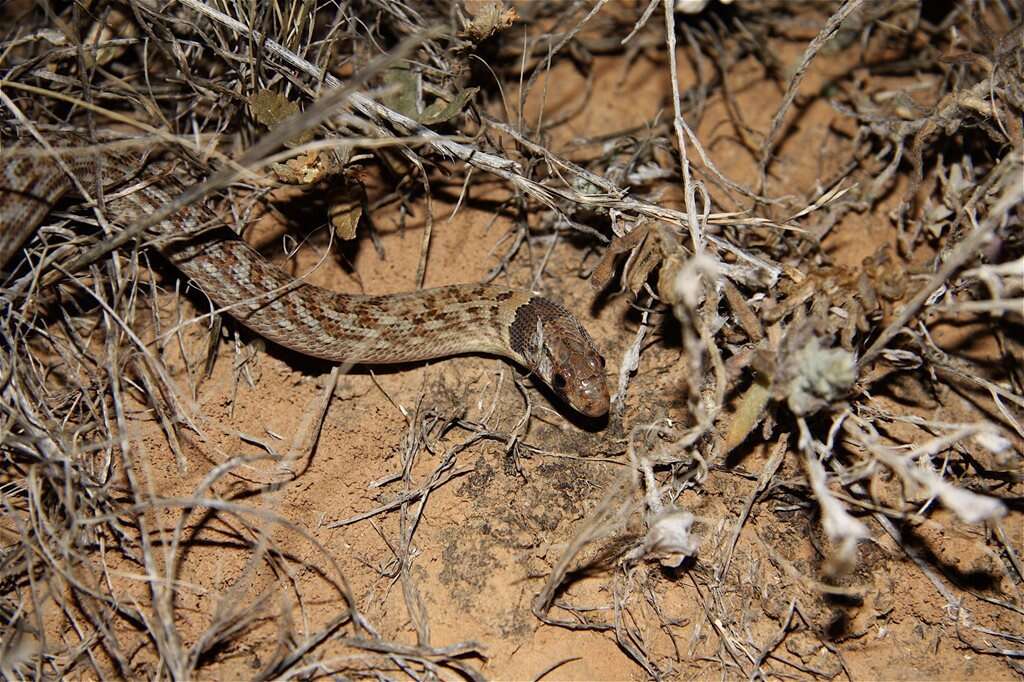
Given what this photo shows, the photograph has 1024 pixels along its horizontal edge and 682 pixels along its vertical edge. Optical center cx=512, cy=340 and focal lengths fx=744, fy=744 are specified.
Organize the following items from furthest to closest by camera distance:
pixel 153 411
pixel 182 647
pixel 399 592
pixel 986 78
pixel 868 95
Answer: pixel 868 95 < pixel 986 78 < pixel 153 411 < pixel 399 592 < pixel 182 647

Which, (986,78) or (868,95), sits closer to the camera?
(986,78)

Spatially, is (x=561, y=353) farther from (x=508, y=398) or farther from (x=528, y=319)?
(x=508, y=398)

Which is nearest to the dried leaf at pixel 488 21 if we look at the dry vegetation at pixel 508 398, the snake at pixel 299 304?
the dry vegetation at pixel 508 398

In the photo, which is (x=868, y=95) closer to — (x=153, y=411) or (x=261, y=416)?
(x=261, y=416)

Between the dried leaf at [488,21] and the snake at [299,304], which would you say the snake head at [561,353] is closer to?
the snake at [299,304]

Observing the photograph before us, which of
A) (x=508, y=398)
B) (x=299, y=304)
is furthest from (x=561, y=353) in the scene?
(x=299, y=304)

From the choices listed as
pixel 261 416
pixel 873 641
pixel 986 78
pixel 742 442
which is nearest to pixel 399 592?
pixel 261 416

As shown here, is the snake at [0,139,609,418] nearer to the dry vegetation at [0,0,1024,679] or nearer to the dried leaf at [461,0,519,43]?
the dry vegetation at [0,0,1024,679]
